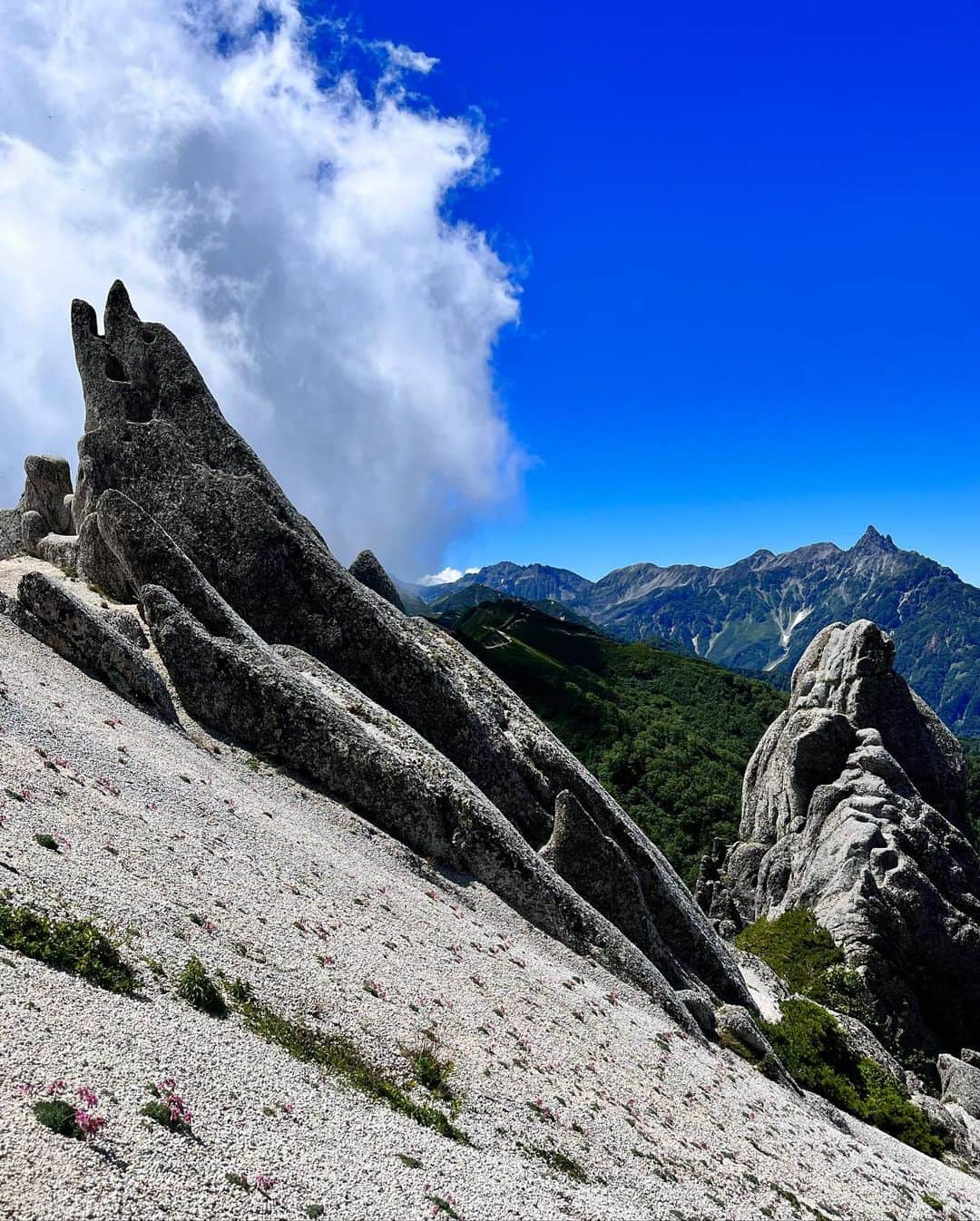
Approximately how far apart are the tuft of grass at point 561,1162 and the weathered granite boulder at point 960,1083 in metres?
33.5

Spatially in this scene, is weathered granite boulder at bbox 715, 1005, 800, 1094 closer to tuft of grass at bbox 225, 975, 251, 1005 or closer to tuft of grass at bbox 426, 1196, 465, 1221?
tuft of grass at bbox 426, 1196, 465, 1221

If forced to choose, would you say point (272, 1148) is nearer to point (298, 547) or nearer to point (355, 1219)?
point (355, 1219)

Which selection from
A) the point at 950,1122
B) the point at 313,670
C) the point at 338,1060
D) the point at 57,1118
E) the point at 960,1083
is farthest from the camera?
the point at 960,1083

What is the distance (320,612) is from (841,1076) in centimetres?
3405

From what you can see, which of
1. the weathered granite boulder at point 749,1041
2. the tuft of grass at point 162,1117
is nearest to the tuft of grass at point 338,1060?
the tuft of grass at point 162,1117

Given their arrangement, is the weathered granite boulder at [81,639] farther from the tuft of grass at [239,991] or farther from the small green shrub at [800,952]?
the small green shrub at [800,952]

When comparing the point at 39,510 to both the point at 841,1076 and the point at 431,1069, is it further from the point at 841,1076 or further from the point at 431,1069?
the point at 841,1076

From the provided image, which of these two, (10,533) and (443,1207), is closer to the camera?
(443,1207)

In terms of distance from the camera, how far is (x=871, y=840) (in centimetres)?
4897

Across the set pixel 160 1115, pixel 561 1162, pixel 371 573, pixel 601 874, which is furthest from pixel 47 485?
pixel 561 1162

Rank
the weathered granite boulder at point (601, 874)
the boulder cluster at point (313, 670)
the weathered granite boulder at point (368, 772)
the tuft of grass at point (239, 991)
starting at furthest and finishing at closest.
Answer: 1. the weathered granite boulder at point (601, 874)
2. the boulder cluster at point (313, 670)
3. the weathered granite boulder at point (368, 772)
4. the tuft of grass at point (239, 991)

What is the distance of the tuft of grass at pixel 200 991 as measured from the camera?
1475 cm

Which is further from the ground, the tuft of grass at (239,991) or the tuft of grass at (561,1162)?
the tuft of grass at (239,991)

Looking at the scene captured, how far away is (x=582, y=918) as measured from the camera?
30797mm
